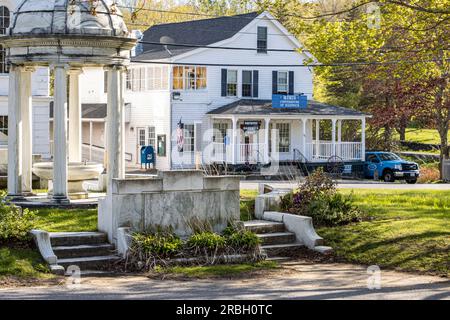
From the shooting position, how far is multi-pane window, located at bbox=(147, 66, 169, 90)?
49312 millimetres

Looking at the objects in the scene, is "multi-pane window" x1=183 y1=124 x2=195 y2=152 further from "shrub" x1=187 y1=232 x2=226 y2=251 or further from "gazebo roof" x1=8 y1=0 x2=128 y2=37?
"shrub" x1=187 y1=232 x2=226 y2=251

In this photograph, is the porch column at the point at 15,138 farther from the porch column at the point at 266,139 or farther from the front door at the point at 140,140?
the front door at the point at 140,140

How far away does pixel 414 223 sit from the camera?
20094mm

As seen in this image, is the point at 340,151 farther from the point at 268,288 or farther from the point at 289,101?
the point at 268,288

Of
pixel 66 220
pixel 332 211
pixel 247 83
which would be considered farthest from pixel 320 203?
pixel 247 83

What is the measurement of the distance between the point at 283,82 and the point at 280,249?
112ft

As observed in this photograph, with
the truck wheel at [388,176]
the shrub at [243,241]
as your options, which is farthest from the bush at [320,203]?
the truck wheel at [388,176]

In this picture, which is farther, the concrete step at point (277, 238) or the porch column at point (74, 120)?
the porch column at point (74, 120)

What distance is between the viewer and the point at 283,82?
172 ft

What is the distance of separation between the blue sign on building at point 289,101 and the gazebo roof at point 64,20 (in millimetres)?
29017

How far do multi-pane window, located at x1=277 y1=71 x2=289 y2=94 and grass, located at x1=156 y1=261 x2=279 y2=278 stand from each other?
35525 millimetres

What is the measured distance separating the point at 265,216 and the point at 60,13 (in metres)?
6.52

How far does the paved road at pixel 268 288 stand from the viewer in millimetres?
14211

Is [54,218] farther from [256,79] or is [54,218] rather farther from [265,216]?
[256,79]
